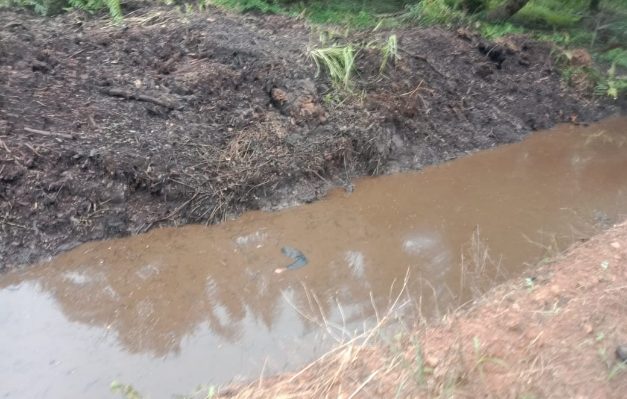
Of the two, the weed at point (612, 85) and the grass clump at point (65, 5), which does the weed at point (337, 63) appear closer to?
the grass clump at point (65, 5)

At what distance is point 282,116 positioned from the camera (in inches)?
297

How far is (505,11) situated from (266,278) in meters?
8.68

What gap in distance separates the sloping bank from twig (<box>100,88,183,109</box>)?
160 inches

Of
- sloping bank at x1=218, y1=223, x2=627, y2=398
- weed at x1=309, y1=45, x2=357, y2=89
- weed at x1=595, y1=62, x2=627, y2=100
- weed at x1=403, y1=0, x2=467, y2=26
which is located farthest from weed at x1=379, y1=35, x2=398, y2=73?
sloping bank at x1=218, y1=223, x2=627, y2=398

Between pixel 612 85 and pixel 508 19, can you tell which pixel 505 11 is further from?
pixel 612 85

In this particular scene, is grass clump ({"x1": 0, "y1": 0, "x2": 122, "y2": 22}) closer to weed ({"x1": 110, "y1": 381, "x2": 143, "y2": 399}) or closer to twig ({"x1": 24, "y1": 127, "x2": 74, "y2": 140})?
twig ({"x1": 24, "y1": 127, "x2": 74, "y2": 140})

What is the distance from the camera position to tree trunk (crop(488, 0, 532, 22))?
Result: 37.8ft

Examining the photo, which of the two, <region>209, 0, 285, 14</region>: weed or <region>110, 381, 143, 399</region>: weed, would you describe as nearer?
<region>110, 381, 143, 399</region>: weed

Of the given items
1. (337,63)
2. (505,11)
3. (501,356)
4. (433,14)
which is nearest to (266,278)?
(501,356)

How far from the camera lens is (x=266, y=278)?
5469 millimetres

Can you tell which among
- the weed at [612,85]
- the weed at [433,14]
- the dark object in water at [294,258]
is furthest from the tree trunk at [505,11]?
the dark object in water at [294,258]

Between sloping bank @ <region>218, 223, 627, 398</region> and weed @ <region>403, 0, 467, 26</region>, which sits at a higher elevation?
weed @ <region>403, 0, 467, 26</region>

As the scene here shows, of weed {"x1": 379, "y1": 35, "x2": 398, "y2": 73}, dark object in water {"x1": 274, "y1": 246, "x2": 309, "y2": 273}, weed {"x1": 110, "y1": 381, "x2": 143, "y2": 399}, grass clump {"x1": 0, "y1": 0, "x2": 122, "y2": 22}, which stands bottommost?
dark object in water {"x1": 274, "y1": 246, "x2": 309, "y2": 273}

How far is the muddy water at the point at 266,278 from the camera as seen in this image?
4.44 m
